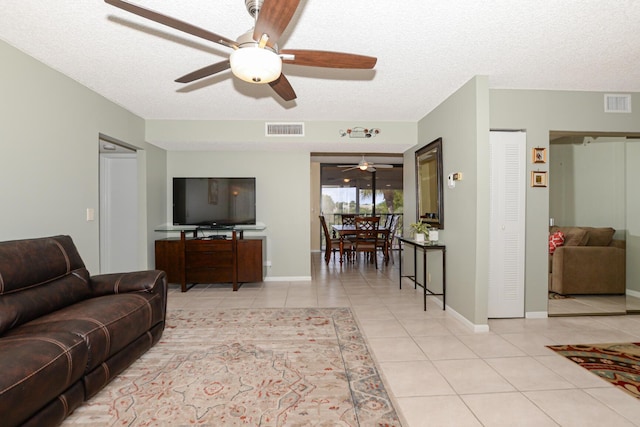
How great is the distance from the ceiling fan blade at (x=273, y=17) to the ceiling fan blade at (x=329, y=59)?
0.20m

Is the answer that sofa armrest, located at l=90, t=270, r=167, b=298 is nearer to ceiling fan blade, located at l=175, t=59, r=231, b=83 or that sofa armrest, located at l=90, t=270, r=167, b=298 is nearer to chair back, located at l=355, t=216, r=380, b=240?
ceiling fan blade, located at l=175, t=59, r=231, b=83

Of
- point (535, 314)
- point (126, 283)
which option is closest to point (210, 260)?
point (126, 283)

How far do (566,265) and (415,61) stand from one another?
3356 millimetres

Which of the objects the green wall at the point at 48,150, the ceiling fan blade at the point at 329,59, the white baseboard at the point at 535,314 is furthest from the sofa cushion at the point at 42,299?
the white baseboard at the point at 535,314

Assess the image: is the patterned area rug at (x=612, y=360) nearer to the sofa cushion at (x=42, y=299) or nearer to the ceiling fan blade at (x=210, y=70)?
the ceiling fan blade at (x=210, y=70)

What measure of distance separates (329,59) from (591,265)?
4290 millimetres

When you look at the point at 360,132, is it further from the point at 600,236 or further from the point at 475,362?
the point at 600,236

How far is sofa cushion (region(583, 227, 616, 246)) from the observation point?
12.8 feet

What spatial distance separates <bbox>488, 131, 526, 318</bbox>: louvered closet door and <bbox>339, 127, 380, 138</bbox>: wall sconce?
1.61 meters

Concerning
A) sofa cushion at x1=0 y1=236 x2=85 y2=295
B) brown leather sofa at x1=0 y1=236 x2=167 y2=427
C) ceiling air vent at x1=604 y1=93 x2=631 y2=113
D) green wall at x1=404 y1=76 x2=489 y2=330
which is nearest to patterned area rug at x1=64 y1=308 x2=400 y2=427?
brown leather sofa at x1=0 y1=236 x2=167 y2=427

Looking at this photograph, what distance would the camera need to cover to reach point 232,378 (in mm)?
2117

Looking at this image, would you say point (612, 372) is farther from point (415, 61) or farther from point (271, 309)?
point (271, 309)

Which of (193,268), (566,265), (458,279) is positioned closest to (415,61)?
(458,279)

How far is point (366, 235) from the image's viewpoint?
6270 millimetres
